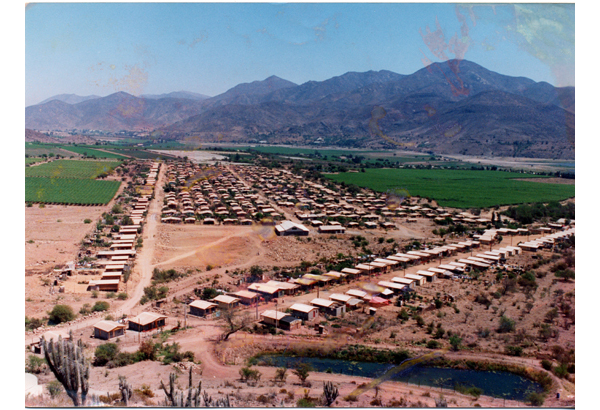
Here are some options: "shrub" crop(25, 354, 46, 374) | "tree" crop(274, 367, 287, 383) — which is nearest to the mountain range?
"shrub" crop(25, 354, 46, 374)

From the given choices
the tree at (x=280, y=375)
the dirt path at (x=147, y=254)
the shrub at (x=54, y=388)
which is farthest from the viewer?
the dirt path at (x=147, y=254)

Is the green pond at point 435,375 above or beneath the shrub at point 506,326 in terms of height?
beneath

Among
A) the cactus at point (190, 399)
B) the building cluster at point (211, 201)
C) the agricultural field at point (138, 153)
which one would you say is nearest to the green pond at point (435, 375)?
the cactus at point (190, 399)

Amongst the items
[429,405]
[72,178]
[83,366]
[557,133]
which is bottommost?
[429,405]

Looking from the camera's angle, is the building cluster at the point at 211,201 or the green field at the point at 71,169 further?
the green field at the point at 71,169

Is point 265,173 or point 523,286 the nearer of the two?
point 523,286

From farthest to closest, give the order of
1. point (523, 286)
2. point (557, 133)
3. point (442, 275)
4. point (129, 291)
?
point (557, 133) < point (442, 275) < point (523, 286) < point (129, 291)

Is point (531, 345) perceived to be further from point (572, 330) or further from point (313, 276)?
point (313, 276)

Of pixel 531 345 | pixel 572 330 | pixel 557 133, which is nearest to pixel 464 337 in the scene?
pixel 531 345

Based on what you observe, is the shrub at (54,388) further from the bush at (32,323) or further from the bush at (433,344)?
the bush at (433,344)
